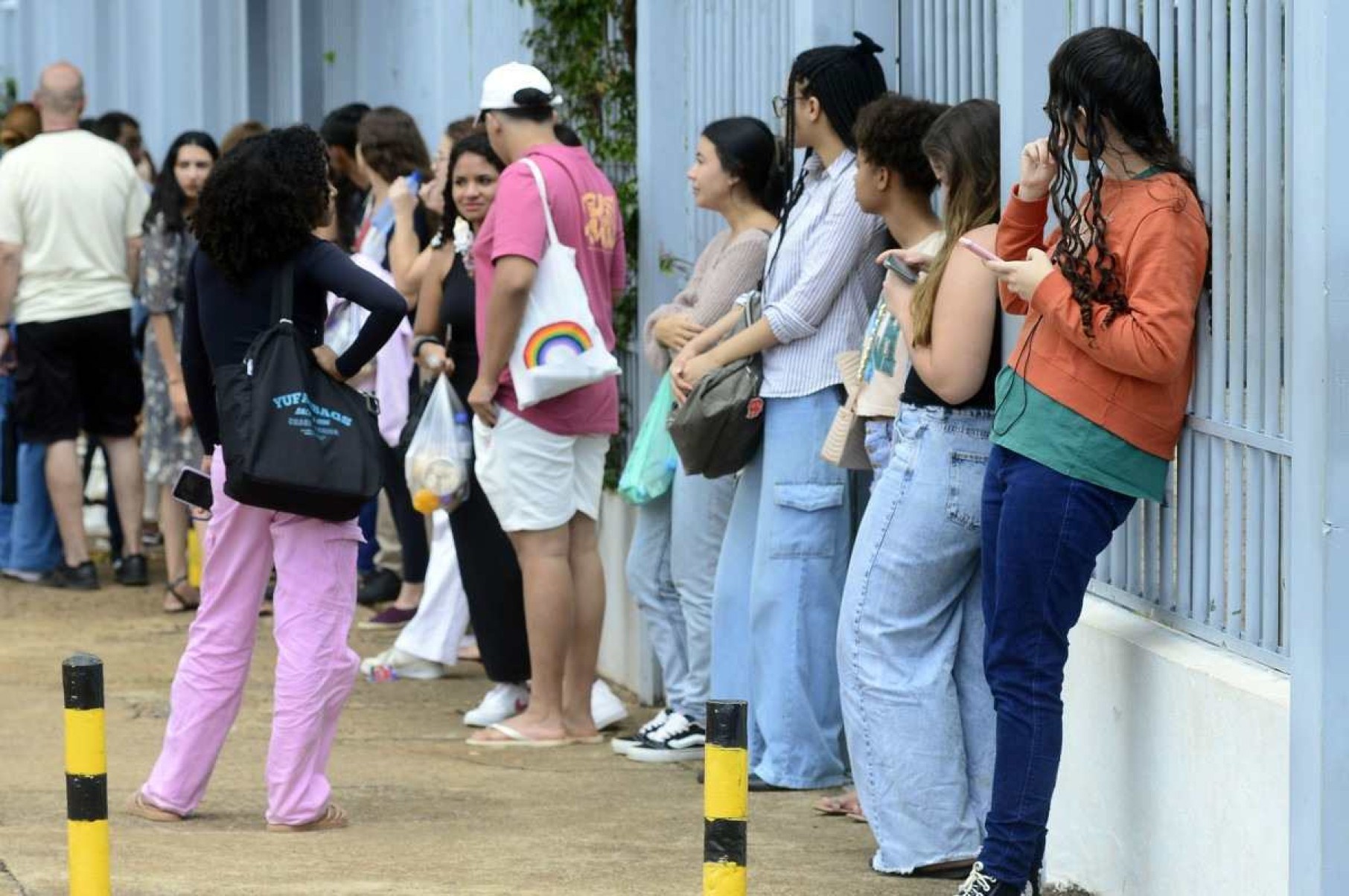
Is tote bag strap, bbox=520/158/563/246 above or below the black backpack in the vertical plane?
above

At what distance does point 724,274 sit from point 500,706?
1913mm

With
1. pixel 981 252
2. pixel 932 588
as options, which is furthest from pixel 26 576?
pixel 981 252

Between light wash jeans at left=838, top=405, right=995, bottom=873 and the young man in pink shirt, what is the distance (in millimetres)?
1867

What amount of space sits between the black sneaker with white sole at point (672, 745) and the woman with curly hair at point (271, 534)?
1337mm

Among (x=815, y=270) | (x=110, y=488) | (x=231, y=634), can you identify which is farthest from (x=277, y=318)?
(x=110, y=488)

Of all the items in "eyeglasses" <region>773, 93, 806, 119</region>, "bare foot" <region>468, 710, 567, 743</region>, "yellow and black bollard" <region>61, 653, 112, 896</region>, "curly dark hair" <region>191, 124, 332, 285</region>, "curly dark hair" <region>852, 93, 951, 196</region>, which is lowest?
"bare foot" <region>468, 710, 567, 743</region>

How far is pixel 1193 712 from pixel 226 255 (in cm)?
271

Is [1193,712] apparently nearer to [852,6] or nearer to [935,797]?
[935,797]

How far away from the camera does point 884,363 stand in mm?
5539

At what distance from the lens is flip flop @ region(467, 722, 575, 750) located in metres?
7.32

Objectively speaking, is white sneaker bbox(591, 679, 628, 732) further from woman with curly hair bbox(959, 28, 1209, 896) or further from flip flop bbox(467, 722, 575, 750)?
woman with curly hair bbox(959, 28, 1209, 896)

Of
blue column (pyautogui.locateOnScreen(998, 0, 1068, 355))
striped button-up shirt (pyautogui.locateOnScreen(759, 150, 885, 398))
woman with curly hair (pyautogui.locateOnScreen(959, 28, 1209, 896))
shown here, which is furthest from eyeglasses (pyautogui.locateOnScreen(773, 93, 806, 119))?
woman with curly hair (pyautogui.locateOnScreen(959, 28, 1209, 896))

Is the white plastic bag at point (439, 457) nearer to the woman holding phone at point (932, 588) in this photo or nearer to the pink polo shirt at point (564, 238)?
the pink polo shirt at point (564, 238)

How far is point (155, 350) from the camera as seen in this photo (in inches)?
391
